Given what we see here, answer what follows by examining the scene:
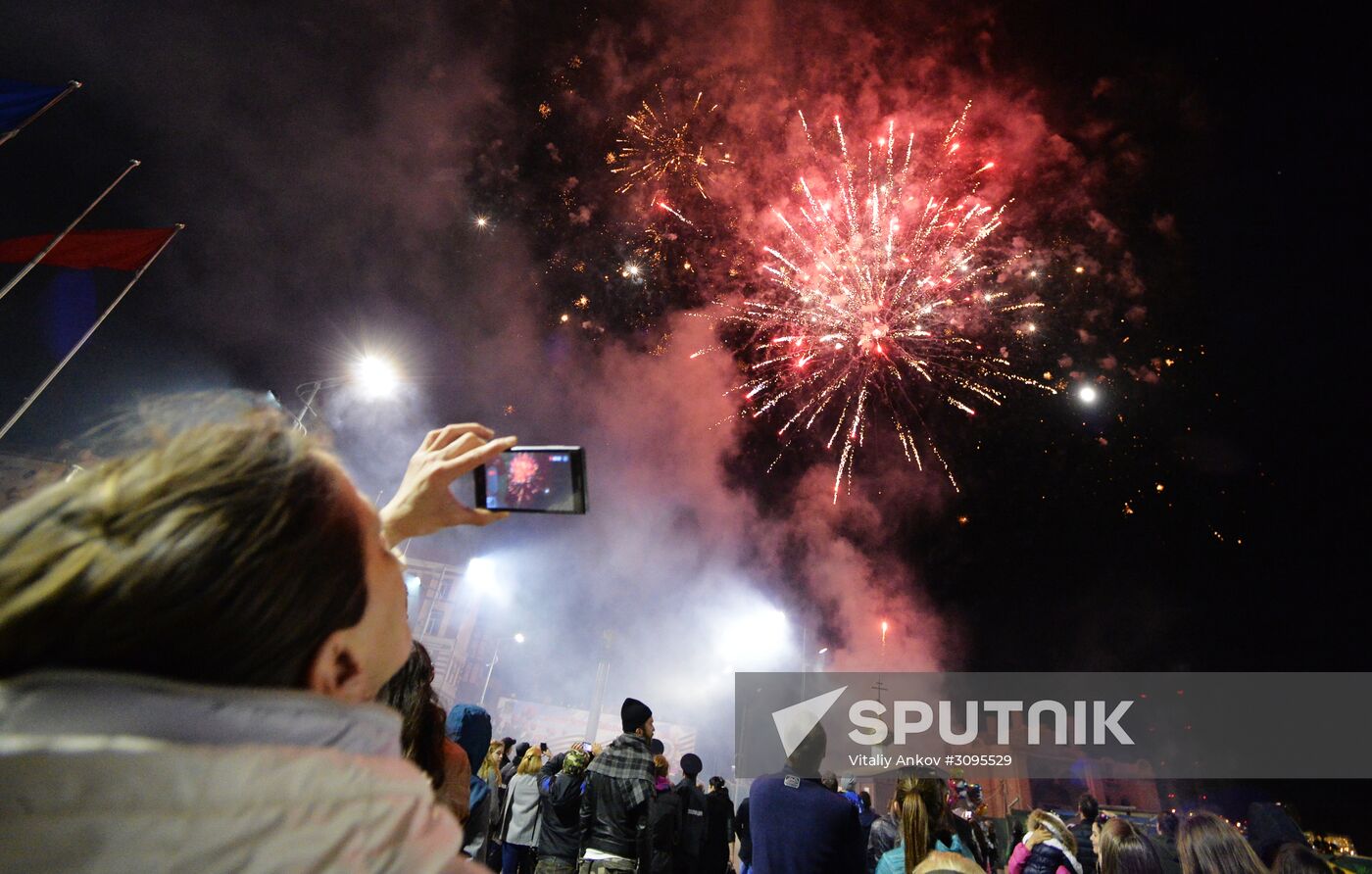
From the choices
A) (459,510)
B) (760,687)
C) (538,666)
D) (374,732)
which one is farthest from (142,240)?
(538,666)

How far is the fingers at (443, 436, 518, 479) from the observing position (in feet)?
5.65

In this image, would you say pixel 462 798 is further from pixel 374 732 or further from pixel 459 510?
pixel 374 732

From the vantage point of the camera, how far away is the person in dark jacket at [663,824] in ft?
21.2

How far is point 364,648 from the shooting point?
1009 mm

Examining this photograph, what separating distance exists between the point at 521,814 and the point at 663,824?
2.47 metres

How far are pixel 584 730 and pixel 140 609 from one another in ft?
160

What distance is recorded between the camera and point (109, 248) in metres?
12.9

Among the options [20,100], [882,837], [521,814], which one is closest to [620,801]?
[521,814]

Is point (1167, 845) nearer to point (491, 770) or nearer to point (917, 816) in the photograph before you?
point (917, 816)

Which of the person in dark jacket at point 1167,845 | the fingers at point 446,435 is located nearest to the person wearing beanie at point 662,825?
the person in dark jacket at point 1167,845

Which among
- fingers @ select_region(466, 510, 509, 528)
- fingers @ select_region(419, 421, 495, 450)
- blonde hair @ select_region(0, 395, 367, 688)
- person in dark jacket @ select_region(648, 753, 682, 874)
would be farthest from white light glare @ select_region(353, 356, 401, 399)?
blonde hair @ select_region(0, 395, 367, 688)

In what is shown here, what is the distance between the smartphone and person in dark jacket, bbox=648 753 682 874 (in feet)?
16.2

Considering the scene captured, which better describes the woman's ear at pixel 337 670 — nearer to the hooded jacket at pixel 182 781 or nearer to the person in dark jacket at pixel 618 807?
the hooded jacket at pixel 182 781

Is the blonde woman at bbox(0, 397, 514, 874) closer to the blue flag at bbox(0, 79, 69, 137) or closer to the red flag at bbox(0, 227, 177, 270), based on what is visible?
the blue flag at bbox(0, 79, 69, 137)
